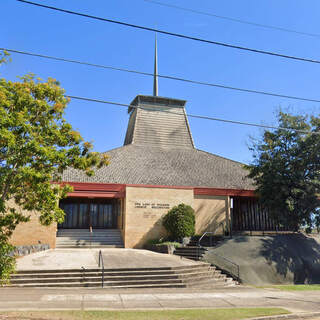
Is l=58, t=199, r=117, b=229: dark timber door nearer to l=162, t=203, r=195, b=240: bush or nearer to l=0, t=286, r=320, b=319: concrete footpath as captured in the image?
l=162, t=203, r=195, b=240: bush

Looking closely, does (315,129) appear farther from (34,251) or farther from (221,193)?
(34,251)

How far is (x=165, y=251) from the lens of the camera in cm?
1989

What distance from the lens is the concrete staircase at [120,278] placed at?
12.9 metres

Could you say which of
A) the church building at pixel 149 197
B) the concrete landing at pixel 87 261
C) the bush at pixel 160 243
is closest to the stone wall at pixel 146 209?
the church building at pixel 149 197

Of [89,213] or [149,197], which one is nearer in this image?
[149,197]

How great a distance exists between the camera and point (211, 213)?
81.4ft

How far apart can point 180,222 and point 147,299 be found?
415 inches

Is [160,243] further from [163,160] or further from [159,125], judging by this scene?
[159,125]

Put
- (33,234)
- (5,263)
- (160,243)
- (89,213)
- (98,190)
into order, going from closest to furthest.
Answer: (5,263)
(33,234)
(160,243)
(98,190)
(89,213)

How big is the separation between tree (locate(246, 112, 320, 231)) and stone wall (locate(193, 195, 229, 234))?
4.10 m

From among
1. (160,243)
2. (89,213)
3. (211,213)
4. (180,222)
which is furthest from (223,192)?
(89,213)

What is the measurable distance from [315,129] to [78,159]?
16.4 metres

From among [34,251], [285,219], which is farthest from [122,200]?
[285,219]

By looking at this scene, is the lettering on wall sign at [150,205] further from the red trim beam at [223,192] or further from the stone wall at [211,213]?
the red trim beam at [223,192]
